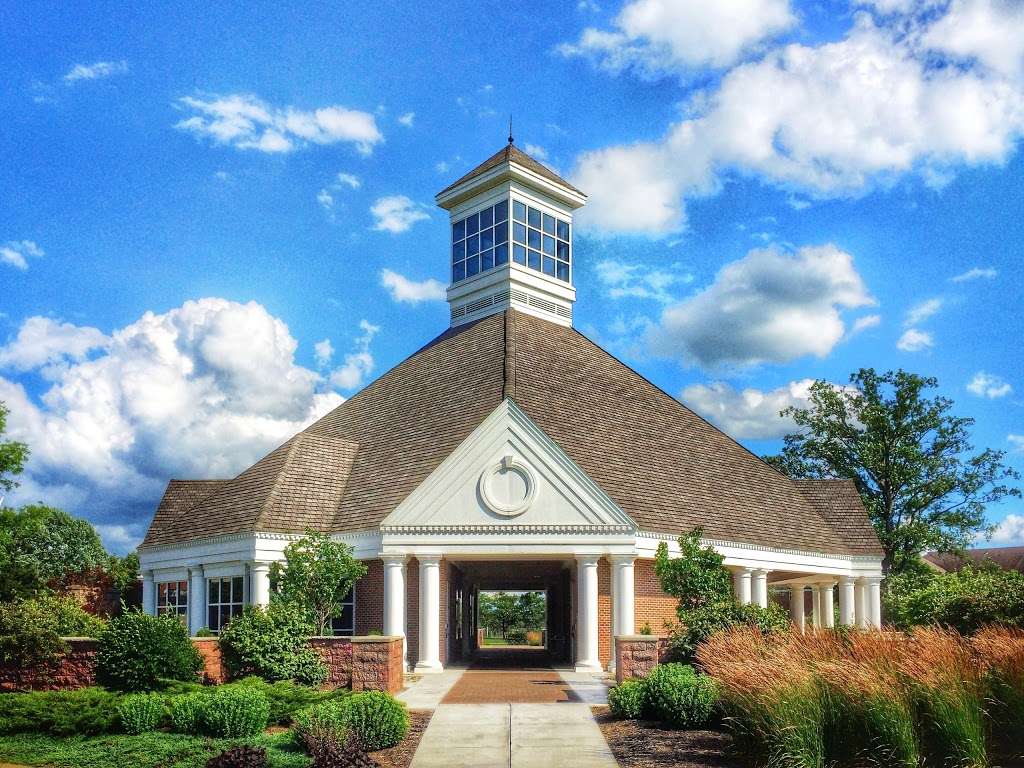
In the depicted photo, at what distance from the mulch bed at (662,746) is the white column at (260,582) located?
48.7 feet

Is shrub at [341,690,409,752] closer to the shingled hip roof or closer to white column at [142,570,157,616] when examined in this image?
the shingled hip roof

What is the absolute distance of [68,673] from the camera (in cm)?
2381

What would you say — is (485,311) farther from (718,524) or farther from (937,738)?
(937,738)

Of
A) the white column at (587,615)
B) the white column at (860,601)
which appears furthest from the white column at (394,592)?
the white column at (860,601)

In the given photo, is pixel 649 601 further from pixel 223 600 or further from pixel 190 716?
pixel 190 716

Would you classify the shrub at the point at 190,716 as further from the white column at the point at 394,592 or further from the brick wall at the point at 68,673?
the white column at the point at 394,592

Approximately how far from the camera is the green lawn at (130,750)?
16.5 meters

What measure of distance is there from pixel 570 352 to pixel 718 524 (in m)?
10.3

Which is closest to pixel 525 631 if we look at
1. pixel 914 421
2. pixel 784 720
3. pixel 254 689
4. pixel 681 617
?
pixel 914 421

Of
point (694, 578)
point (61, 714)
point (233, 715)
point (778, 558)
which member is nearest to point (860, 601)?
point (778, 558)

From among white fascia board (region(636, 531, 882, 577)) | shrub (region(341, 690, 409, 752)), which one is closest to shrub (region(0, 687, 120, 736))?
shrub (region(341, 690, 409, 752))

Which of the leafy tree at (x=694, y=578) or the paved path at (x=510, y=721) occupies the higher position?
the leafy tree at (x=694, y=578)

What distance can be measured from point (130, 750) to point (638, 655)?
11.4 m

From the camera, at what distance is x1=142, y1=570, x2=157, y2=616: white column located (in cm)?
3666
